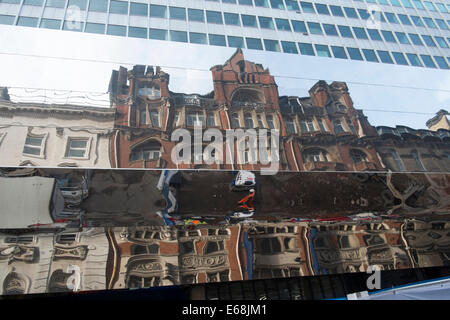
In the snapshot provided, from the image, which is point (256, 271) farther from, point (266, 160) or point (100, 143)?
point (100, 143)

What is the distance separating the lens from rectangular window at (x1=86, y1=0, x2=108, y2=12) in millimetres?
12148

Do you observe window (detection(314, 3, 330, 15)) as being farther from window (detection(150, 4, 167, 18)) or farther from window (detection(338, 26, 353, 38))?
window (detection(150, 4, 167, 18))

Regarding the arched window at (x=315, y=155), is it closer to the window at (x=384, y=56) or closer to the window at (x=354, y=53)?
the window at (x=354, y=53)

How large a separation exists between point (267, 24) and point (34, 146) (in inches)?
521

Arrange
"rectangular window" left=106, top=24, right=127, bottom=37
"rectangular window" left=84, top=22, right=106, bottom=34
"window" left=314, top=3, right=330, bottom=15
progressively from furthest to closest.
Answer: "window" left=314, top=3, right=330, bottom=15, "rectangular window" left=106, top=24, right=127, bottom=37, "rectangular window" left=84, top=22, right=106, bottom=34

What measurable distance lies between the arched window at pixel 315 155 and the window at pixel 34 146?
360cm

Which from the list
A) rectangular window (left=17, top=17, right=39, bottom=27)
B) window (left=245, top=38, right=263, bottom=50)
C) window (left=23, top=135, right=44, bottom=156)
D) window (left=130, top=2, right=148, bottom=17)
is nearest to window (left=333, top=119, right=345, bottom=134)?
window (left=23, top=135, right=44, bottom=156)

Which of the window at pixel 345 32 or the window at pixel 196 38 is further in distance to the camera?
the window at pixel 345 32

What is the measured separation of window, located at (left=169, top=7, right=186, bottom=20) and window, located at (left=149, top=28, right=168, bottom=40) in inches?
41.4

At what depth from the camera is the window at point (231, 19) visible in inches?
515

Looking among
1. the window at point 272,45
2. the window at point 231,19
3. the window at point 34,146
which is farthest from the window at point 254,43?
the window at point 34,146

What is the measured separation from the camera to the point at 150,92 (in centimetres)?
400

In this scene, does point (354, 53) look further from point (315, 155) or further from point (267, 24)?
point (315, 155)

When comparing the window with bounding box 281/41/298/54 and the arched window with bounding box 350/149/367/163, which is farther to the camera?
the window with bounding box 281/41/298/54
